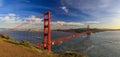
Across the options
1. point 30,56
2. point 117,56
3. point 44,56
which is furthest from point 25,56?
point 117,56

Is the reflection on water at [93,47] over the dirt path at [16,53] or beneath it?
beneath

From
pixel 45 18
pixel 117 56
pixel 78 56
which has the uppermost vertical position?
pixel 45 18

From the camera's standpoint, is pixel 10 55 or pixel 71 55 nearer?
pixel 10 55

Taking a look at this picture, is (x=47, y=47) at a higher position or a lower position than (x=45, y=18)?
lower

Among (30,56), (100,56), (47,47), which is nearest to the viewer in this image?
(30,56)

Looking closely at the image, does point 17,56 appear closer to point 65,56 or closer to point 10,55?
point 10,55

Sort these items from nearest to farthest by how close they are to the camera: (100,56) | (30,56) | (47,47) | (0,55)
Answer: (0,55), (30,56), (100,56), (47,47)

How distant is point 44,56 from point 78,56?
2.55 meters

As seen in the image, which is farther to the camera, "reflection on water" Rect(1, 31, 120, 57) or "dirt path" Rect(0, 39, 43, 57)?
"reflection on water" Rect(1, 31, 120, 57)

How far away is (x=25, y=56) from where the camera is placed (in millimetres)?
11172

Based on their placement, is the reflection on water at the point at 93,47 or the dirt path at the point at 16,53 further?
the reflection on water at the point at 93,47

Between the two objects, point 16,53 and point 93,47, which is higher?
point 16,53

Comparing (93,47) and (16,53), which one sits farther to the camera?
(93,47)

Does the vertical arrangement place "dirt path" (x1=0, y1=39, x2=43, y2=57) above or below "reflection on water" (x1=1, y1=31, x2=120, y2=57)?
above
